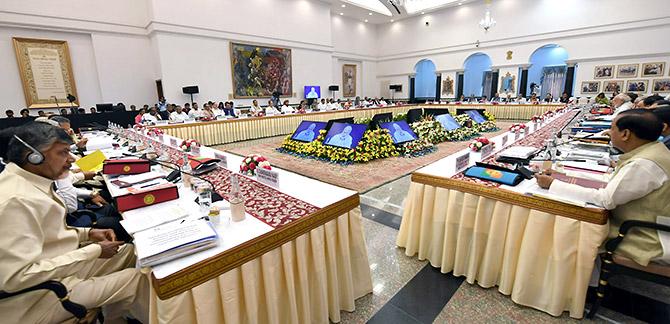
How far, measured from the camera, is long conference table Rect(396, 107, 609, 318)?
1619 mm

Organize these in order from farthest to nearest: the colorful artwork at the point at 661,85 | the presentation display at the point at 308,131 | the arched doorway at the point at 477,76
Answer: the arched doorway at the point at 477,76
the colorful artwork at the point at 661,85
the presentation display at the point at 308,131

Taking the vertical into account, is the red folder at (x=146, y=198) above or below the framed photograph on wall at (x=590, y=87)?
below

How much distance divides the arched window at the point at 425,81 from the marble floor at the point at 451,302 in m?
17.8

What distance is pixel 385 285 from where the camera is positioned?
210 centimetres

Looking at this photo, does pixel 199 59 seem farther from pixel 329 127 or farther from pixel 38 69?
pixel 329 127

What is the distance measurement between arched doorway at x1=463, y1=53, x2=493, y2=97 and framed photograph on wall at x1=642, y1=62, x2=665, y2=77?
5.81 metres

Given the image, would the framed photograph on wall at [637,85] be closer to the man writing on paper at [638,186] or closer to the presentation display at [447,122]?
the presentation display at [447,122]

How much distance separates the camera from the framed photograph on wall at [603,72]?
1177 cm

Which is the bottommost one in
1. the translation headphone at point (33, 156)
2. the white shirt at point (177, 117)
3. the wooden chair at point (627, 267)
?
the wooden chair at point (627, 267)

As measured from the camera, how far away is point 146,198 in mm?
1685

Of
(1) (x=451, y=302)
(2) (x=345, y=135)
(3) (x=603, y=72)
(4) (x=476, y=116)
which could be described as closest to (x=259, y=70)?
(2) (x=345, y=135)

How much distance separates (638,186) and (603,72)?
14722 millimetres

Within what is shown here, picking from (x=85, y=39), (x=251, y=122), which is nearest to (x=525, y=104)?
(x=251, y=122)

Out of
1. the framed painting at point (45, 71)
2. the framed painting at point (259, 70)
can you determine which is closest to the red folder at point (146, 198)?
the framed painting at point (45, 71)
